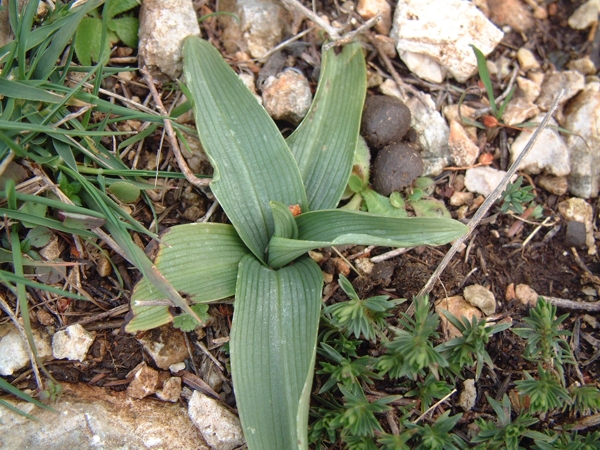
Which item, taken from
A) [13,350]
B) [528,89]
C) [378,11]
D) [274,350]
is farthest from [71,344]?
[528,89]

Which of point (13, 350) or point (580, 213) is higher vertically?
point (13, 350)

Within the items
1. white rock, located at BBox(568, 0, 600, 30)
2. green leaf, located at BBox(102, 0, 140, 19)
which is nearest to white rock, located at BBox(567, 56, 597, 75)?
white rock, located at BBox(568, 0, 600, 30)

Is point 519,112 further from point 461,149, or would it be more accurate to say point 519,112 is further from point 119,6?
point 119,6

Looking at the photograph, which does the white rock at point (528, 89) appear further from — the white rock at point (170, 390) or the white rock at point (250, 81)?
the white rock at point (170, 390)

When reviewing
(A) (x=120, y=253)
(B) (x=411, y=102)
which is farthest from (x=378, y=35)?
→ (A) (x=120, y=253)

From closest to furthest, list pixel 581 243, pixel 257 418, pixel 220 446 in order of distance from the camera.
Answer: pixel 257 418
pixel 220 446
pixel 581 243

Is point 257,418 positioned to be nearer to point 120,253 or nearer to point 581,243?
point 120,253
